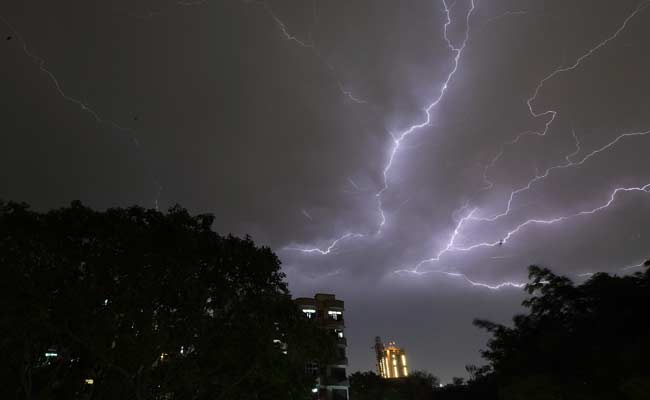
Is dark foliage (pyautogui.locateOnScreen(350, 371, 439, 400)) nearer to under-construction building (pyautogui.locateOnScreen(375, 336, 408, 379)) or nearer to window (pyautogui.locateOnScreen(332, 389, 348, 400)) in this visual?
window (pyautogui.locateOnScreen(332, 389, 348, 400))

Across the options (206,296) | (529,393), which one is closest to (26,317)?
(206,296)

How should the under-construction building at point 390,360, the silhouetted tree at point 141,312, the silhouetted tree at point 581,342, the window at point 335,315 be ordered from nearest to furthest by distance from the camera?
1. the silhouetted tree at point 141,312
2. the silhouetted tree at point 581,342
3. the window at point 335,315
4. the under-construction building at point 390,360

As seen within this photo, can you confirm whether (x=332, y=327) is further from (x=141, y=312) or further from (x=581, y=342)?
(x=141, y=312)

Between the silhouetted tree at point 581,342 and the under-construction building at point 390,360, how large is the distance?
55268 mm

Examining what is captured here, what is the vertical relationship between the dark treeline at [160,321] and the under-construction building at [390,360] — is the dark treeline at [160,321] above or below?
below

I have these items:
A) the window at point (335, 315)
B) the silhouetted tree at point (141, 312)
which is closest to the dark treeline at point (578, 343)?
the silhouetted tree at point (141, 312)

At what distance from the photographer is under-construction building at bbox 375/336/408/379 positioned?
70312mm

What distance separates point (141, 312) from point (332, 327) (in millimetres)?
28417

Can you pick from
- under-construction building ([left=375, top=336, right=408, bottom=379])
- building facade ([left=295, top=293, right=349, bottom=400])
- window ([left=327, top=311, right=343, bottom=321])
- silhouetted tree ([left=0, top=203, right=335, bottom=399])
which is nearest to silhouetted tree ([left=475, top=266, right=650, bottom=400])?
silhouetted tree ([left=0, top=203, right=335, bottom=399])

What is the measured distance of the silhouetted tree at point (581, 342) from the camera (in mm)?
12312

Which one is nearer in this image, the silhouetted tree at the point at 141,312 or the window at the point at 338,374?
the silhouetted tree at the point at 141,312

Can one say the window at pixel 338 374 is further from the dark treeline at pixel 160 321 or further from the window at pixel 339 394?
the dark treeline at pixel 160 321

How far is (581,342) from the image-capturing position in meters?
14.0

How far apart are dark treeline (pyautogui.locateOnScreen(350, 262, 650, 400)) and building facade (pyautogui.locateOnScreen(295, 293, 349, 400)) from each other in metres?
16.7
